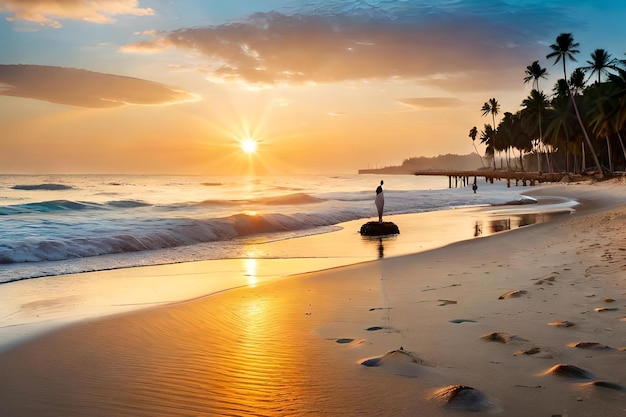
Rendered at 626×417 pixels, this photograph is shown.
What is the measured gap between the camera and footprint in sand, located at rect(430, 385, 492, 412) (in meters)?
3.18

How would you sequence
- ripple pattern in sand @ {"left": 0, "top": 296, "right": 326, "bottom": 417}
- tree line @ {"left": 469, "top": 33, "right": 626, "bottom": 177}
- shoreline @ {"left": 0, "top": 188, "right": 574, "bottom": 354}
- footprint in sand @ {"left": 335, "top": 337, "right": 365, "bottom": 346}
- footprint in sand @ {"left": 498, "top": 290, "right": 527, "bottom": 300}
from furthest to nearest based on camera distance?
tree line @ {"left": 469, "top": 33, "right": 626, "bottom": 177} < shoreline @ {"left": 0, "top": 188, "right": 574, "bottom": 354} < footprint in sand @ {"left": 498, "top": 290, "right": 527, "bottom": 300} < footprint in sand @ {"left": 335, "top": 337, "right": 365, "bottom": 346} < ripple pattern in sand @ {"left": 0, "top": 296, "right": 326, "bottom": 417}

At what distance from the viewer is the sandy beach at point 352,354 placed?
11.1 feet

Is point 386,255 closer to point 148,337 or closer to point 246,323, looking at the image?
point 246,323

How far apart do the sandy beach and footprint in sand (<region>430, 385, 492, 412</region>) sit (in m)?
0.01

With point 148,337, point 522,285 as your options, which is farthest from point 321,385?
point 522,285

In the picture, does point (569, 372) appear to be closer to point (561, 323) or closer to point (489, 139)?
point (561, 323)

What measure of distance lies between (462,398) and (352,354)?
1291mm

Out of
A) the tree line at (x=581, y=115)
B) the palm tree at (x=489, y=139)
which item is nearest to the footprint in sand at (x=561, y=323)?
the tree line at (x=581, y=115)

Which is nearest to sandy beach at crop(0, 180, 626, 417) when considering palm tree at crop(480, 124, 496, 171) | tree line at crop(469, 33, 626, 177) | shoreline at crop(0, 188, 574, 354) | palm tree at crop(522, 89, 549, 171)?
shoreline at crop(0, 188, 574, 354)

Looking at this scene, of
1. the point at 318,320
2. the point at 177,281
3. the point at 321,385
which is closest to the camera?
the point at 321,385

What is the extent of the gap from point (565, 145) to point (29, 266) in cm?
7768

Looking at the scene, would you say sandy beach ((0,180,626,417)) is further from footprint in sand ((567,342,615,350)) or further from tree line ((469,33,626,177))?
tree line ((469,33,626,177))

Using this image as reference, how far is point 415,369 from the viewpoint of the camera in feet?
12.7

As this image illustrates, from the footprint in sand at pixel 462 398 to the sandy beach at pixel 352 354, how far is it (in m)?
0.01
